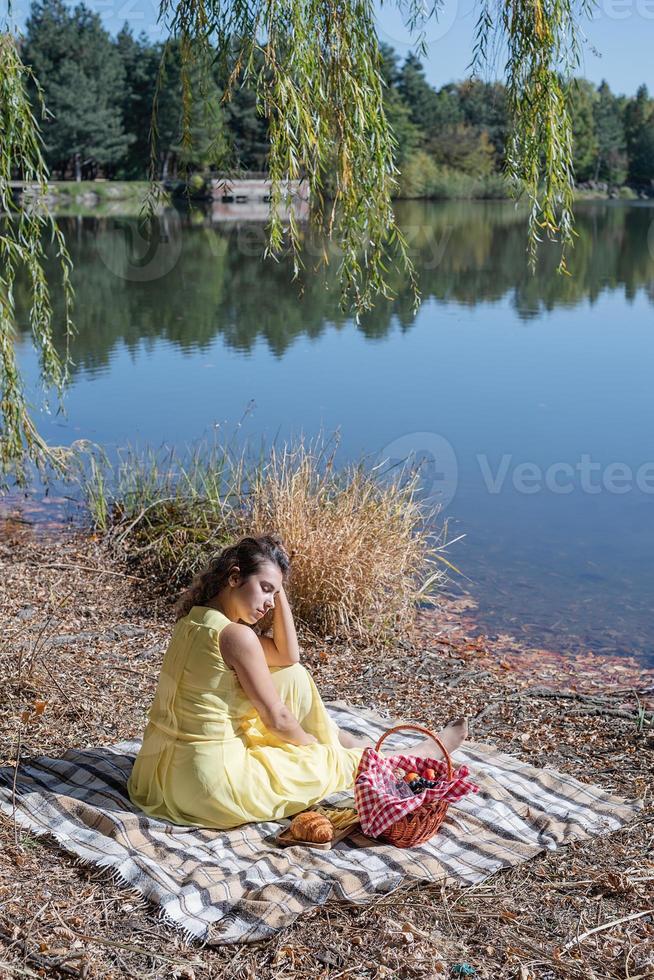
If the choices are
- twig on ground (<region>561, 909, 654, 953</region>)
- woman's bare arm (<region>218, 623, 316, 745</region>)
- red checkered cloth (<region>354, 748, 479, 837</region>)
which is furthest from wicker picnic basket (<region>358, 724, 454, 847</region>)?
twig on ground (<region>561, 909, 654, 953</region>)

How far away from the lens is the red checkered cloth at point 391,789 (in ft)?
10.4

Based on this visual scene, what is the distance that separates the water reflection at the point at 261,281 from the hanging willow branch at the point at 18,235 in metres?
5.98

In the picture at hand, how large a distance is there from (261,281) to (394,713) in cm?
1911

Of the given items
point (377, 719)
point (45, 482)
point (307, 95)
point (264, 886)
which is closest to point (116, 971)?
point (264, 886)

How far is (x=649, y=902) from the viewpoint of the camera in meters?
2.97

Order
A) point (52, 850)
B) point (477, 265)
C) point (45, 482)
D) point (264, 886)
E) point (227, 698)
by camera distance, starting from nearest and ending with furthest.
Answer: point (264, 886) → point (52, 850) → point (227, 698) → point (45, 482) → point (477, 265)

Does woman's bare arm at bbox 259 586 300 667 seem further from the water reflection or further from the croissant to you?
the water reflection

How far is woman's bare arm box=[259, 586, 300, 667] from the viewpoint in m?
3.53

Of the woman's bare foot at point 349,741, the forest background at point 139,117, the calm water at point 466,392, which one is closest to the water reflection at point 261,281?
the calm water at point 466,392

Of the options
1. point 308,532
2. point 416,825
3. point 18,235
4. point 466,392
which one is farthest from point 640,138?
point 416,825

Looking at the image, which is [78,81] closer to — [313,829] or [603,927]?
[313,829]

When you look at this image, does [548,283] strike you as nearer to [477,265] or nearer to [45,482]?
[477,265]

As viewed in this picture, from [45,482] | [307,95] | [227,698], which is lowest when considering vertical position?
[45,482]

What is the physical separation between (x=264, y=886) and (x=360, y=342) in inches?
564
